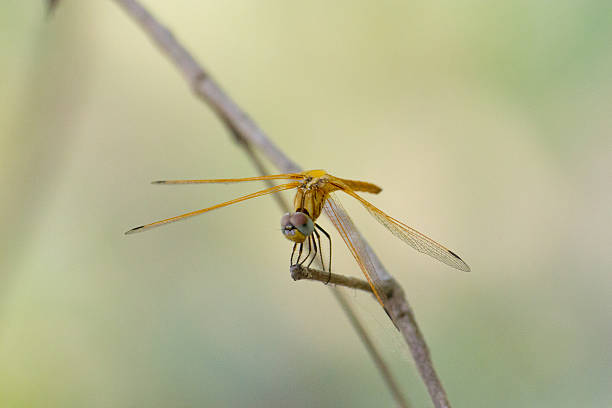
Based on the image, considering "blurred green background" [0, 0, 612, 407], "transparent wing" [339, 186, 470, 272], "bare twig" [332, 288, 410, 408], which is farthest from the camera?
"blurred green background" [0, 0, 612, 407]

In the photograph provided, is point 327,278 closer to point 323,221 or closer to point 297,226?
point 297,226

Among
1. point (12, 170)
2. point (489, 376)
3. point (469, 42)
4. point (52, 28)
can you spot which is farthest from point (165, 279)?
point (469, 42)

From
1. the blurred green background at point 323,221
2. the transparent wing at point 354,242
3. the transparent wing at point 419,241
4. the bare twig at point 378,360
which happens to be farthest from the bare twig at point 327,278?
the blurred green background at point 323,221

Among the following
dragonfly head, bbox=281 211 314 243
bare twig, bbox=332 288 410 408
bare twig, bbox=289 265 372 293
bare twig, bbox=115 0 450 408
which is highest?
bare twig, bbox=115 0 450 408

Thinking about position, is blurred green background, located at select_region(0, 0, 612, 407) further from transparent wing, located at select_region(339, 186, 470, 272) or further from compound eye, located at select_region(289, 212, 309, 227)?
compound eye, located at select_region(289, 212, 309, 227)

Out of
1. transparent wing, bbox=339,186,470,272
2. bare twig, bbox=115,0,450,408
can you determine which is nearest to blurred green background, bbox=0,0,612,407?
bare twig, bbox=115,0,450,408

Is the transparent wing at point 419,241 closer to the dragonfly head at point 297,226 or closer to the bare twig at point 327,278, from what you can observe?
the dragonfly head at point 297,226

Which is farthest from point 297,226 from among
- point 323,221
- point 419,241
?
point 323,221

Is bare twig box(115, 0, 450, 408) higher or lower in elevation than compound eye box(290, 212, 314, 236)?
higher
